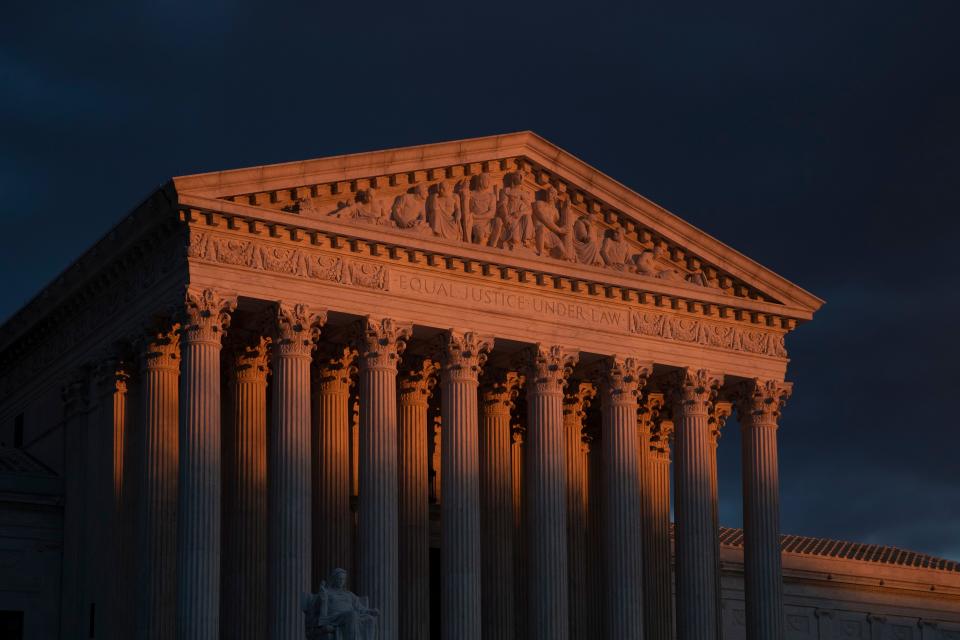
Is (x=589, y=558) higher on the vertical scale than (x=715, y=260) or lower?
lower

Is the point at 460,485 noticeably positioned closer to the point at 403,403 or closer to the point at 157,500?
the point at 403,403

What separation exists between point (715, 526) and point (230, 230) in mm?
19807

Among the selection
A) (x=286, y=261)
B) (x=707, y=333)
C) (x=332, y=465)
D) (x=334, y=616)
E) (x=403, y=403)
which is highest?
(x=286, y=261)

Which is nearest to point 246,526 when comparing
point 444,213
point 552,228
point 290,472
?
point 290,472

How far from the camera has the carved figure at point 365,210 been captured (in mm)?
55188

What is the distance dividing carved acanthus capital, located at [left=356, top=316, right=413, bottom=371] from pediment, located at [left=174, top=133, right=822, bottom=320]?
2.51 metres

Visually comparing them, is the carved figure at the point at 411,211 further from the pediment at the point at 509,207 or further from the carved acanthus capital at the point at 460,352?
the carved acanthus capital at the point at 460,352

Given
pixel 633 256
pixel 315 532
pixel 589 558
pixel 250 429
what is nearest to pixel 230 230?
pixel 250 429

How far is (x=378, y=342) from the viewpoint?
55.0 m

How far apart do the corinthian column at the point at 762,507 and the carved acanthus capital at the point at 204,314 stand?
19.1 metres

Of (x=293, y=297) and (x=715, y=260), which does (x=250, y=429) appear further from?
(x=715, y=260)

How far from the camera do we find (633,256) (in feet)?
200

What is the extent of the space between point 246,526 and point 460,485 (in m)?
6.35

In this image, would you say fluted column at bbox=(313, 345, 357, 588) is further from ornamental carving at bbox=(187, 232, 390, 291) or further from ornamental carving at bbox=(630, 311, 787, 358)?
ornamental carving at bbox=(630, 311, 787, 358)
